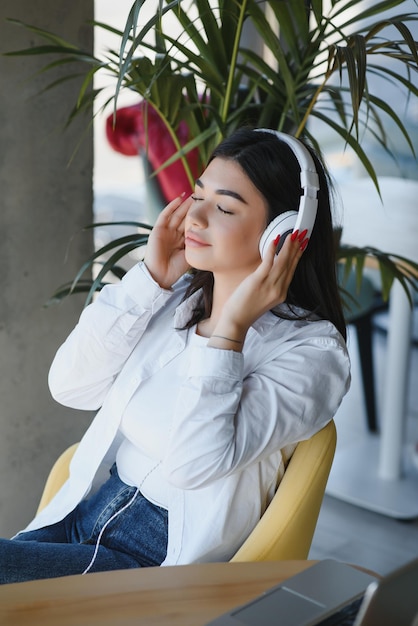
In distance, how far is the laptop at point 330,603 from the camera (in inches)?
26.1

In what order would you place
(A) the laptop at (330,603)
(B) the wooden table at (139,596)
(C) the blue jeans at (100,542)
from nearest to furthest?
(A) the laptop at (330,603) < (B) the wooden table at (139,596) < (C) the blue jeans at (100,542)

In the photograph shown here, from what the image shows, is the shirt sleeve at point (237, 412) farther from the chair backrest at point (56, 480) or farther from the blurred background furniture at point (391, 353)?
the blurred background furniture at point (391, 353)

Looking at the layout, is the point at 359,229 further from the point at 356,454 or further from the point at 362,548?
the point at 362,548

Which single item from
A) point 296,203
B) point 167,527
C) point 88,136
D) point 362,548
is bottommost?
point 362,548

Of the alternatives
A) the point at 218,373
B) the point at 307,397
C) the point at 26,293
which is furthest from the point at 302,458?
the point at 26,293

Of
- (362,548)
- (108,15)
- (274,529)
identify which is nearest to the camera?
(274,529)

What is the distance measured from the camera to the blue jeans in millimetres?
1354

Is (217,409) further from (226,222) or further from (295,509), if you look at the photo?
(226,222)

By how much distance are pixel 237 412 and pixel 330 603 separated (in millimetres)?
462

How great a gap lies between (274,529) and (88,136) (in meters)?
1.18

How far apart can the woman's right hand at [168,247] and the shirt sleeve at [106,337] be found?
0.03 meters

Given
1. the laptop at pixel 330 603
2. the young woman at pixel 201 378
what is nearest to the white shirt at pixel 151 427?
the young woman at pixel 201 378

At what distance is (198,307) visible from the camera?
162 cm

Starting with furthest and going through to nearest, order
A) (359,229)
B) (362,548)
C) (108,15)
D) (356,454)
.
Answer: (108,15) < (356,454) < (359,229) < (362,548)
